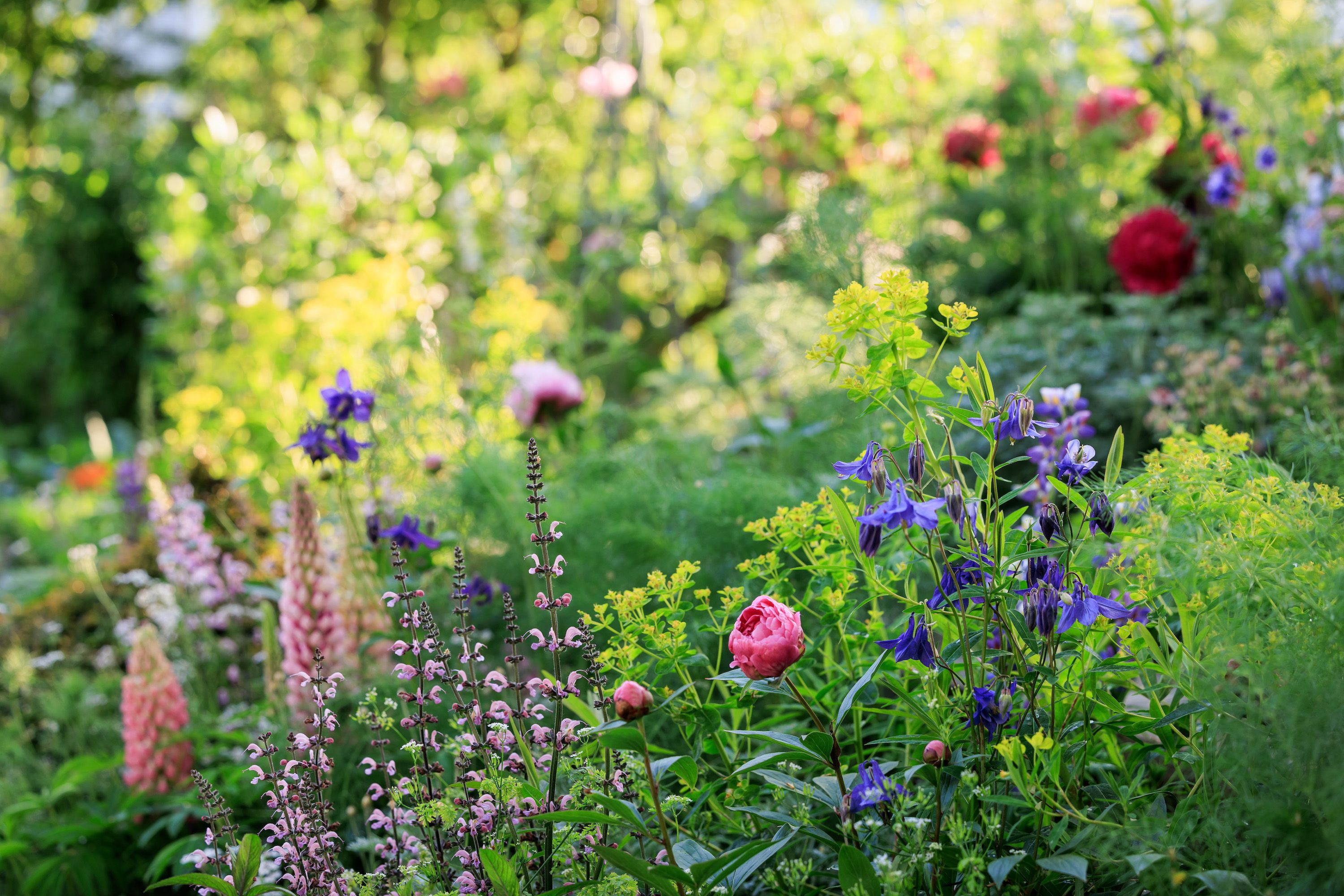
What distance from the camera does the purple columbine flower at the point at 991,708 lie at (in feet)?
3.76

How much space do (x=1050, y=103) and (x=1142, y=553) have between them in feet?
9.55

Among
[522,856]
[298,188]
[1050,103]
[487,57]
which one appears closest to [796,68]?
[1050,103]

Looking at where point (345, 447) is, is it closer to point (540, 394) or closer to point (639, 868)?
point (540, 394)

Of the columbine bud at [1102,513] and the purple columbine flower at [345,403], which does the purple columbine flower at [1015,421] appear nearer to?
the columbine bud at [1102,513]

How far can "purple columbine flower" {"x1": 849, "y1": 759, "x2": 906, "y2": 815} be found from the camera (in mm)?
1156

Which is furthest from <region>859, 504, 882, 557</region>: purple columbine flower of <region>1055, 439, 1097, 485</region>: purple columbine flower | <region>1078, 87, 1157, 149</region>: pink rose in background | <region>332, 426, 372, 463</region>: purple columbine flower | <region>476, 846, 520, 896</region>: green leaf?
<region>1078, 87, 1157, 149</region>: pink rose in background

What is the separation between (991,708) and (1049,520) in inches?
9.4

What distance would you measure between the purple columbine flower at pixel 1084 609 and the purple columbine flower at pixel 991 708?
0.35 ft

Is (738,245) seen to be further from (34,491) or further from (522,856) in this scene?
(34,491)

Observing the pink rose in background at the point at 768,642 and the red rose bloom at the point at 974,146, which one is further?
the red rose bloom at the point at 974,146

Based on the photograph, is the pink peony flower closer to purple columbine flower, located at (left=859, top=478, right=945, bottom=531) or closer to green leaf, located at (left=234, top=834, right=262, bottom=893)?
green leaf, located at (left=234, top=834, right=262, bottom=893)

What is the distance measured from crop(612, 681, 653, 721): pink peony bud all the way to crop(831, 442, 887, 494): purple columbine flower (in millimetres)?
354

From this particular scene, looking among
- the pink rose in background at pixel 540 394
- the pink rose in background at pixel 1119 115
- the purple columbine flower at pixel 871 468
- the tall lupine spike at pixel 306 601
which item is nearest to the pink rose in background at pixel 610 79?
the pink rose in background at pixel 1119 115

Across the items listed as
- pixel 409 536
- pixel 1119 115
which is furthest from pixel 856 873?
pixel 1119 115
